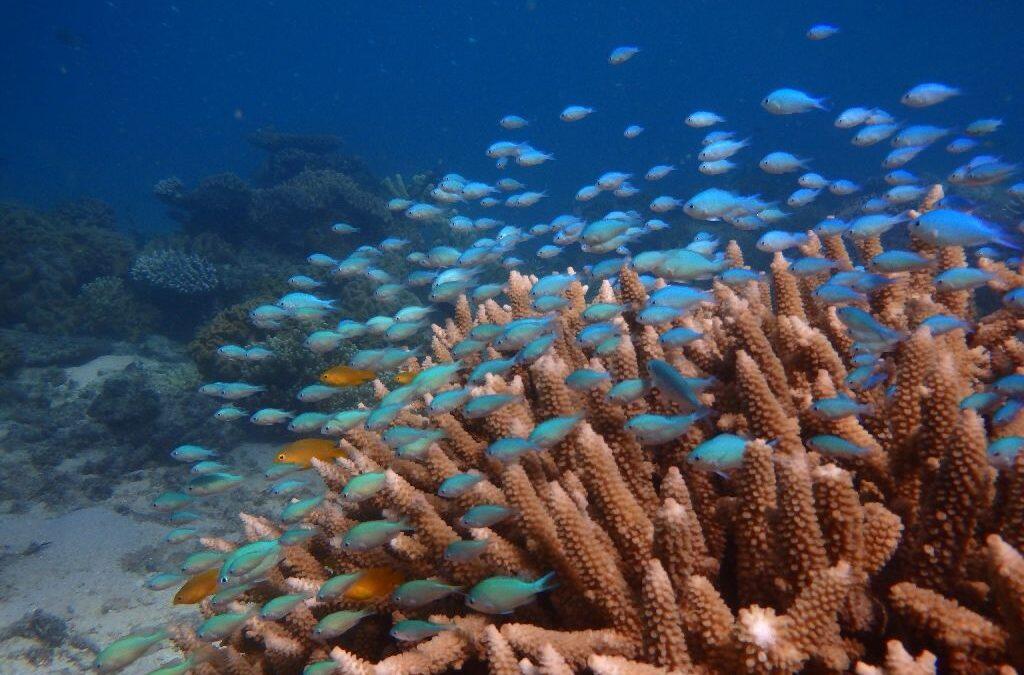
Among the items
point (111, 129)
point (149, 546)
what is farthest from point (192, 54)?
point (149, 546)

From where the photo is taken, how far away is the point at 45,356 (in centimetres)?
1418

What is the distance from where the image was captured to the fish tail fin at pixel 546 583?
7.06ft

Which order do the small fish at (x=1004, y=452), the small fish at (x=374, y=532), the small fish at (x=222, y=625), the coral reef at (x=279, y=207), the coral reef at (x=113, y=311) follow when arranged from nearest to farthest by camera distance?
the small fish at (x=1004, y=452)
the small fish at (x=374, y=532)
the small fish at (x=222, y=625)
the coral reef at (x=113, y=311)
the coral reef at (x=279, y=207)

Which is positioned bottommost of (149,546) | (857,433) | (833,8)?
(149,546)

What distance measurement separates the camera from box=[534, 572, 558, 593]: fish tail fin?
7.06ft

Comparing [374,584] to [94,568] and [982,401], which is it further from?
[94,568]

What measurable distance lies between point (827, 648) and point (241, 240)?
66.5 ft

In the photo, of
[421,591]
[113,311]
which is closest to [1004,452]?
[421,591]

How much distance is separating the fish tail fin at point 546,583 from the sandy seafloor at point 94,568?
507 centimetres

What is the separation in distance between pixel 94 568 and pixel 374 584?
25.0 feet

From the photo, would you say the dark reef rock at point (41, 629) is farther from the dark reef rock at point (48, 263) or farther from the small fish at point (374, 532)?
the dark reef rock at point (48, 263)

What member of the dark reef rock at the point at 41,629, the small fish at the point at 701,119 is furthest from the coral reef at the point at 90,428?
the small fish at the point at 701,119

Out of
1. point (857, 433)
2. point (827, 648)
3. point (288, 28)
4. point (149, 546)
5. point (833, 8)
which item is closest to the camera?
point (827, 648)

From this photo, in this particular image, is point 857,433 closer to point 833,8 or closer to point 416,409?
point 416,409
